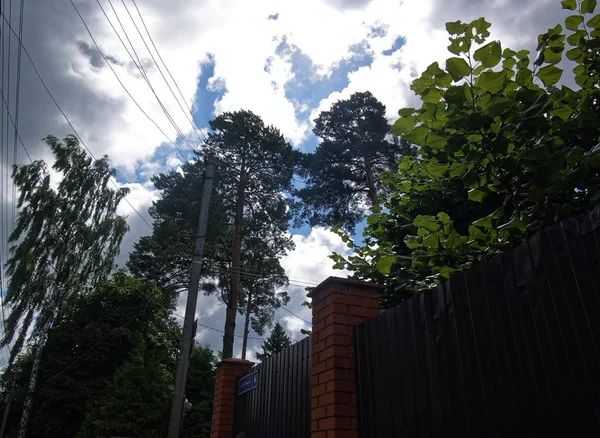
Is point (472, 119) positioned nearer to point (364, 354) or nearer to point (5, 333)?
point (364, 354)

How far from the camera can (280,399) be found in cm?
409

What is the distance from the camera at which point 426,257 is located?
257cm

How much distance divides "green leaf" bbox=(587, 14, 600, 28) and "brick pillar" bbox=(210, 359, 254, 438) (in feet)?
16.5

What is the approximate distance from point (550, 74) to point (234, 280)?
16.6m

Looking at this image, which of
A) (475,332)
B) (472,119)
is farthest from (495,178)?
(475,332)

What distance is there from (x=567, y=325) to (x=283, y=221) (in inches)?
730

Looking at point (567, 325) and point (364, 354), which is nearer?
point (567, 325)

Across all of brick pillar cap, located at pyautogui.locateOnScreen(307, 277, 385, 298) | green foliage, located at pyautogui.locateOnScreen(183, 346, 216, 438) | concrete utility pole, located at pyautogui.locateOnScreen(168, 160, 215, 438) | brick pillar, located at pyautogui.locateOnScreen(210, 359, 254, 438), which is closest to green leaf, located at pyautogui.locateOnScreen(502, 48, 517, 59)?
brick pillar cap, located at pyautogui.locateOnScreen(307, 277, 385, 298)

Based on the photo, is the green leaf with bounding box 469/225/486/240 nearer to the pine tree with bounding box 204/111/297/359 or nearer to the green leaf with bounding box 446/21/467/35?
the green leaf with bounding box 446/21/467/35

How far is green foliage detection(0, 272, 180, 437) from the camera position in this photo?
50.3ft

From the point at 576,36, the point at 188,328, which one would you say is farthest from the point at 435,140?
the point at 188,328

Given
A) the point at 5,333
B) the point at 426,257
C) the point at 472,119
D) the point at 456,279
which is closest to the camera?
the point at 472,119

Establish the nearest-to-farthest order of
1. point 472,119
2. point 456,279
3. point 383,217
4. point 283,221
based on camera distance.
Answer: point 472,119 → point 456,279 → point 383,217 → point 283,221

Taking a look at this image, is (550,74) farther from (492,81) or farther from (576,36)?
(576,36)
